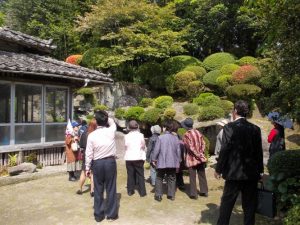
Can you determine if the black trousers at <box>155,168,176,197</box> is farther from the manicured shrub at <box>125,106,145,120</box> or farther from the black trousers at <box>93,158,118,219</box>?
the manicured shrub at <box>125,106,145,120</box>

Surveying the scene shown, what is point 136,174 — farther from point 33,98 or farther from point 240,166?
point 33,98

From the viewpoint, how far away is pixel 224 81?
18656 millimetres

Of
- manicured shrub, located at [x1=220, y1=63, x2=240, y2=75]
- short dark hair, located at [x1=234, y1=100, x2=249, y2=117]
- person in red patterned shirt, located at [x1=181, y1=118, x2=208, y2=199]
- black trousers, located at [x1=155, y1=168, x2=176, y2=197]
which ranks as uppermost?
manicured shrub, located at [x1=220, y1=63, x2=240, y2=75]

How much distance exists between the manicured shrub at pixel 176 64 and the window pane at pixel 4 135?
12.6 m

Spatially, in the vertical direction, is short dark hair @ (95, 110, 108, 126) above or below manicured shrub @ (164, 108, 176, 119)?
below

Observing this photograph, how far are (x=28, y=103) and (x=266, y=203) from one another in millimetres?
9175

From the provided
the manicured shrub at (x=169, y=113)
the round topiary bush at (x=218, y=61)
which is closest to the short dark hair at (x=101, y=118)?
the manicured shrub at (x=169, y=113)

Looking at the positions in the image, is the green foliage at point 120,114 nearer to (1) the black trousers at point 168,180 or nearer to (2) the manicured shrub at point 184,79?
(2) the manicured shrub at point 184,79

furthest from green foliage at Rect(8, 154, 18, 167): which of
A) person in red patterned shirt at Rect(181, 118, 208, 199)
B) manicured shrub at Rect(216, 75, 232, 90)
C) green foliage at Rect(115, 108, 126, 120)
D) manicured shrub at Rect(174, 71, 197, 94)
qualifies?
manicured shrub at Rect(216, 75, 232, 90)

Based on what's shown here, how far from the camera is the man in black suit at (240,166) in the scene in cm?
511

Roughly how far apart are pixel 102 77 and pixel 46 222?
7.13 metres

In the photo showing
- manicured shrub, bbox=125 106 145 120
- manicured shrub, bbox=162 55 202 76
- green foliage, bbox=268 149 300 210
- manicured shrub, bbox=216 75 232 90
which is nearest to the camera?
green foliage, bbox=268 149 300 210

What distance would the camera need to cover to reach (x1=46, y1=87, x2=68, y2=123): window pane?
Answer: 1244 centimetres

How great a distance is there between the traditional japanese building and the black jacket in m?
7.29
